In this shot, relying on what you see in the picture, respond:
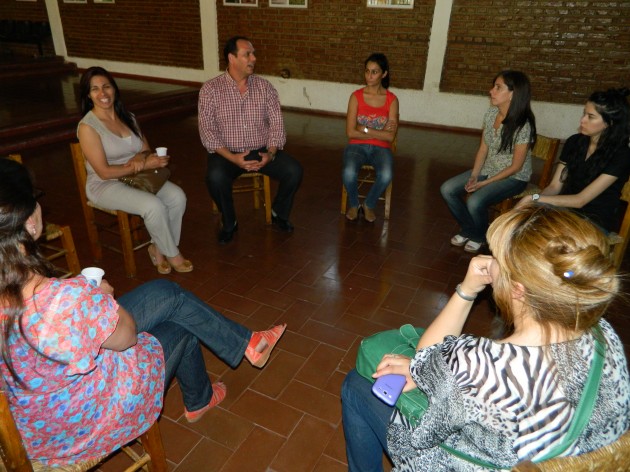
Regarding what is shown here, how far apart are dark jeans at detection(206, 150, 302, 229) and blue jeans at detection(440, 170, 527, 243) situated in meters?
1.26

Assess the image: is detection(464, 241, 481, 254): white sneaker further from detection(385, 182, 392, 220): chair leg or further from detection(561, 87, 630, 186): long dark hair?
detection(561, 87, 630, 186): long dark hair

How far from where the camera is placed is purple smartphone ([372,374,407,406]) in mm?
1273

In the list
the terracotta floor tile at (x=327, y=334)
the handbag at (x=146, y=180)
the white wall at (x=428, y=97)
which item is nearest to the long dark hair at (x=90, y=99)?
the handbag at (x=146, y=180)

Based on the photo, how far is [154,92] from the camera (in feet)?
28.8

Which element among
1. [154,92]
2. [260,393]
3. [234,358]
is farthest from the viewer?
[154,92]

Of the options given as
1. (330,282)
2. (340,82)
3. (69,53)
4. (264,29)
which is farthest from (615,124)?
(69,53)

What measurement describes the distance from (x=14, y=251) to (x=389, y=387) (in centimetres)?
109

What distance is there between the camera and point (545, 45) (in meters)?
6.59

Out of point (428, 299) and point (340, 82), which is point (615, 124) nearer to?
point (428, 299)

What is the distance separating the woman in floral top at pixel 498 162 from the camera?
10.7ft

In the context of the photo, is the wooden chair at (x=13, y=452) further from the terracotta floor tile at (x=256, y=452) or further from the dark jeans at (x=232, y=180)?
the dark jeans at (x=232, y=180)

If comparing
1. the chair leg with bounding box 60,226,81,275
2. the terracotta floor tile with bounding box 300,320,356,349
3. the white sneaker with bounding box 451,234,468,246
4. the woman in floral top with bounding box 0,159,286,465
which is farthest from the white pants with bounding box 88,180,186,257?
the white sneaker with bounding box 451,234,468,246

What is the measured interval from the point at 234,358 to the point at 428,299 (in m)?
1.47

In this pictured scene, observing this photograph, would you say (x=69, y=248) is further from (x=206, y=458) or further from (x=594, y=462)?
(x=594, y=462)
